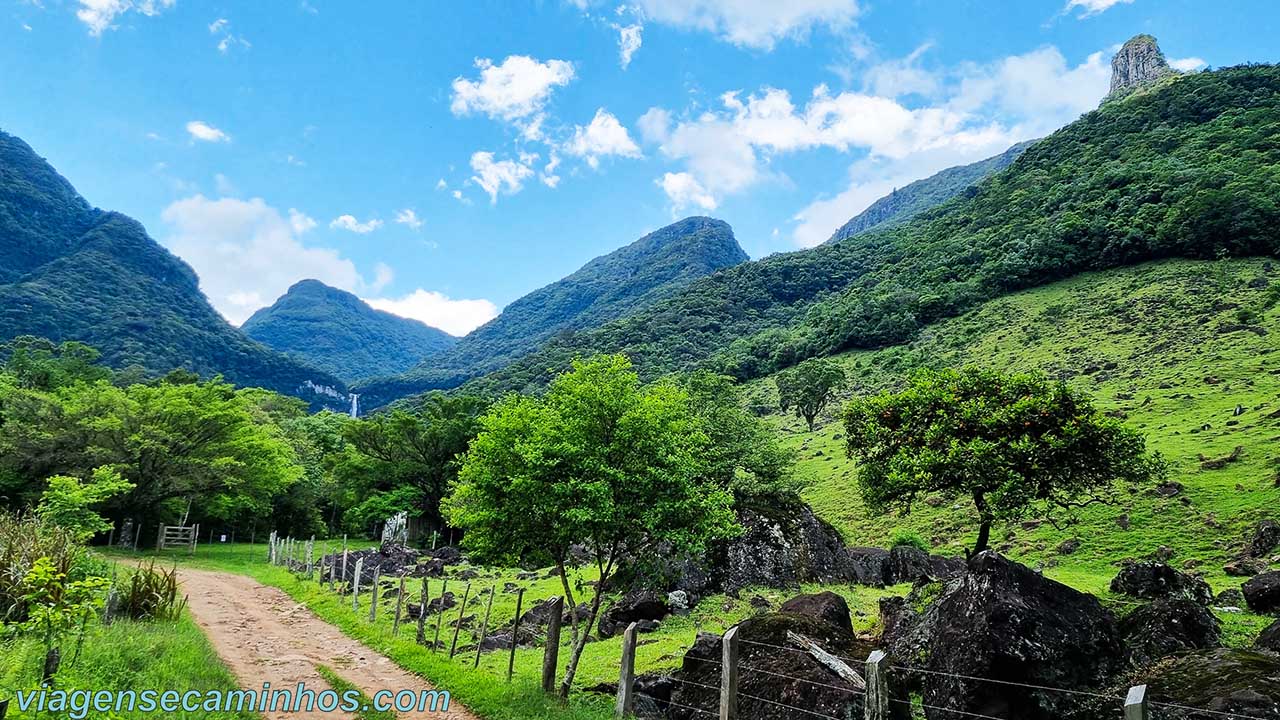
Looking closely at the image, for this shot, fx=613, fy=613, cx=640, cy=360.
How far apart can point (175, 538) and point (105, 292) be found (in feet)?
511

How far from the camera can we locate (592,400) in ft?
39.9

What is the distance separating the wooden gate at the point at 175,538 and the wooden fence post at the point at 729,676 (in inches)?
1558

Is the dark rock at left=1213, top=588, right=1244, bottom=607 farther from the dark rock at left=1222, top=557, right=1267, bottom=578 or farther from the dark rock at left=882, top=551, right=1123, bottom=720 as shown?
the dark rock at left=882, top=551, right=1123, bottom=720

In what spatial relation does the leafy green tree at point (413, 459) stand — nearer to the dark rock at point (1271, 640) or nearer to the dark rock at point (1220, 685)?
the dark rock at point (1271, 640)

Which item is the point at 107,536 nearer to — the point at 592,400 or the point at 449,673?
the point at 449,673

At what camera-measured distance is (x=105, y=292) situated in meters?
152

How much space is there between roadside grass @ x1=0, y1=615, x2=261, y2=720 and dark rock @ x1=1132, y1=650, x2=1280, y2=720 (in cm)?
1266

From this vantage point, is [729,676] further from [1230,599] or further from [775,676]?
[1230,599]

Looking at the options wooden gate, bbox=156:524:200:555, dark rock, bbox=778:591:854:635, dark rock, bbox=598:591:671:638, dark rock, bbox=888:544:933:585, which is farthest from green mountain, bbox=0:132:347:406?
dark rock, bbox=778:591:854:635

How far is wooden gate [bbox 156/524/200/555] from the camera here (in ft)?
121

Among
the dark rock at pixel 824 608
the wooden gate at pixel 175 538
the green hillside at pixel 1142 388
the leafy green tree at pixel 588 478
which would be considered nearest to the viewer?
the leafy green tree at pixel 588 478

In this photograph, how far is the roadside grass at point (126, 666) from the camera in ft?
23.7

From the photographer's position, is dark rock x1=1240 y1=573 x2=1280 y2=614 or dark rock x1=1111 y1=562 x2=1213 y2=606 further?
dark rock x1=1111 y1=562 x2=1213 y2=606

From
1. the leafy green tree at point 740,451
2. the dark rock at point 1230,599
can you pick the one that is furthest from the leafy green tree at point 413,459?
the dark rock at point 1230,599
